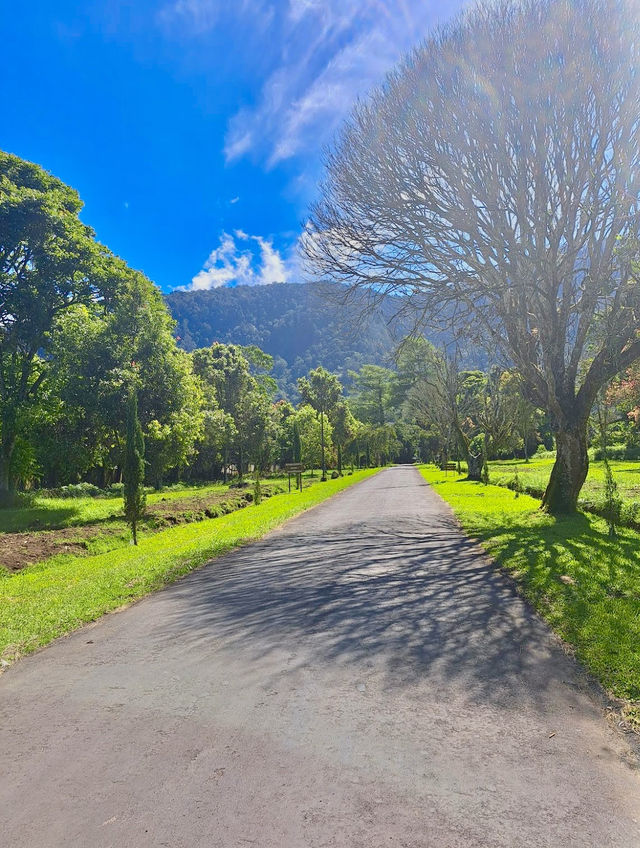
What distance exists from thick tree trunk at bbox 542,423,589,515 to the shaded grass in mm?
435

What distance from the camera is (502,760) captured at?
2.75 m

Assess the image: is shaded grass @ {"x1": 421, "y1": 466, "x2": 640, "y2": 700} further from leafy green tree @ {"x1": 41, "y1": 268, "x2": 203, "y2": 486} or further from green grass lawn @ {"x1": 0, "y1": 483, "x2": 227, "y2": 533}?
leafy green tree @ {"x1": 41, "y1": 268, "x2": 203, "y2": 486}

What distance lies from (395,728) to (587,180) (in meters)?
11.9

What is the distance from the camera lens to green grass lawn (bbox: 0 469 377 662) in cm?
571

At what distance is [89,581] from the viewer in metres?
8.06

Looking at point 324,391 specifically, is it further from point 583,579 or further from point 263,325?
point 263,325

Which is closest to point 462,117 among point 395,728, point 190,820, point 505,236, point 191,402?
point 505,236

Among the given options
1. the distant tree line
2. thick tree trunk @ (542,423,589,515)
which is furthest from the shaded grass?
the distant tree line

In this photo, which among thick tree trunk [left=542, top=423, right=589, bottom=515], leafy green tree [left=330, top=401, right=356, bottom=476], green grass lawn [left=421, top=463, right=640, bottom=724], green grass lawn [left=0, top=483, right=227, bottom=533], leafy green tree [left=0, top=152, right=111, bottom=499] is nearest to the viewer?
green grass lawn [left=421, top=463, right=640, bottom=724]

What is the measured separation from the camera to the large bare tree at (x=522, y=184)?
9.88 meters

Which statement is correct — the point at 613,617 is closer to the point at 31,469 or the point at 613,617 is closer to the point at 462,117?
the point at 462,117

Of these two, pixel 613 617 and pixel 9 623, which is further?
pixel 9 623

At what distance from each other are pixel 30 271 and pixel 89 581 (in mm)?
16742

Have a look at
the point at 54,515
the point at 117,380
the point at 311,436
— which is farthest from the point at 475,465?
the point at 54,515
